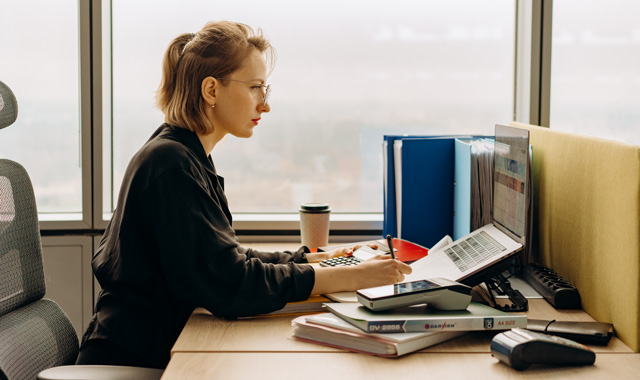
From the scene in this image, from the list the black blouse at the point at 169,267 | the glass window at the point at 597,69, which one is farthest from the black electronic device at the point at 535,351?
the glass window at the point at 597,69

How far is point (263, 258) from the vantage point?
189 centimetres

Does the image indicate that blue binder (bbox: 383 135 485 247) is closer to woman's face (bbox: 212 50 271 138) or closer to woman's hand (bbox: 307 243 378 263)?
woman's hand (bbox: 307 243 378 263)

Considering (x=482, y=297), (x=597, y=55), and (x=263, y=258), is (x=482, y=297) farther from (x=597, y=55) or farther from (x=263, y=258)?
(x=597, y=55)

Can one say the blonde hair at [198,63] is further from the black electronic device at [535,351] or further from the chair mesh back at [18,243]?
the black electronic device at [535,351]

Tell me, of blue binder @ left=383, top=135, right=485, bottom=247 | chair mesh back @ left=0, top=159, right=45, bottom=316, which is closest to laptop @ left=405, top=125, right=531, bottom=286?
blue binder @ left=383, top=135, right=485, bottom=247

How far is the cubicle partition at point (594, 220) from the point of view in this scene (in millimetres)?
1298

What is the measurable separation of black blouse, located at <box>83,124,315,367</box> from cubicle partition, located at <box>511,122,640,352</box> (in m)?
0.61

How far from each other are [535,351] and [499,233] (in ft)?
1.99

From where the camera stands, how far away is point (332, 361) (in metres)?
1.24

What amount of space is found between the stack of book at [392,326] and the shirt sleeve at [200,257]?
0.43 ft

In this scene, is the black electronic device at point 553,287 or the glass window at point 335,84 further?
the glass window at point 335,84

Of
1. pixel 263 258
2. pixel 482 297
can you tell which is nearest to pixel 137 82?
pixel 263 258

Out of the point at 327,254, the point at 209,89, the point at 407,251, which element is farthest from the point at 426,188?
the point at 209,89

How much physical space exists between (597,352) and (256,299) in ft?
2.22
